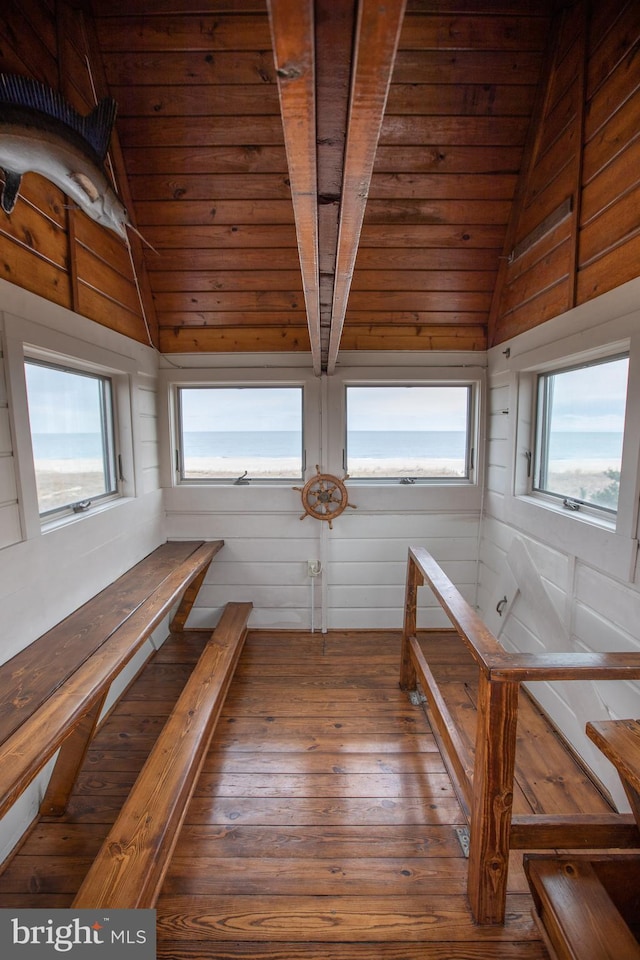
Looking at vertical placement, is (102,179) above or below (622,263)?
above

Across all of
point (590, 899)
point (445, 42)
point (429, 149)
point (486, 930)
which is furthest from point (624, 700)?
point (445, 42)

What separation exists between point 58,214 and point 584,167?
221 cm

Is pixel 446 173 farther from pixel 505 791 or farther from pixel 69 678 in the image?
pixel 69 678

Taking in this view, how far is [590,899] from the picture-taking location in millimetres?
975

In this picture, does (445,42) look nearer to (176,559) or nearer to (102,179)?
(102,179)

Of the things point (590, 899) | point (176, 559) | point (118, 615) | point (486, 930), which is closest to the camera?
point (590, 899)

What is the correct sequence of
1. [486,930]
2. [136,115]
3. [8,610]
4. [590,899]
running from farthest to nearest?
1. [136,115]
2. [8,610]
3. [486,930]
4. [590,899]

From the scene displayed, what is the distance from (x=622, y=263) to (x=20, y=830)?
3.05 metres

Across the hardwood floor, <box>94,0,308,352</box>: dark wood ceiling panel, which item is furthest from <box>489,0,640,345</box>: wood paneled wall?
the hardwood floor

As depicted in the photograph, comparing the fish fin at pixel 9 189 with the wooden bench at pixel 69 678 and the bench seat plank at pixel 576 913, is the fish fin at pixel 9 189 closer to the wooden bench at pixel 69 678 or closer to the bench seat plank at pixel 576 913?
the wooden bench at pixel 69 678

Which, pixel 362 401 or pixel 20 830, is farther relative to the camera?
pixel 362 401

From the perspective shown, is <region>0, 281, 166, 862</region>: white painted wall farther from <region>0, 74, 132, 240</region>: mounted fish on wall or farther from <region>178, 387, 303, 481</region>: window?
<region>178, 387, 303, 481</region>: window

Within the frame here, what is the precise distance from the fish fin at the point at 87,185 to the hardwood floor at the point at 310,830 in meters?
2.28

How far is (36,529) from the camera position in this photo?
155 centimetres
